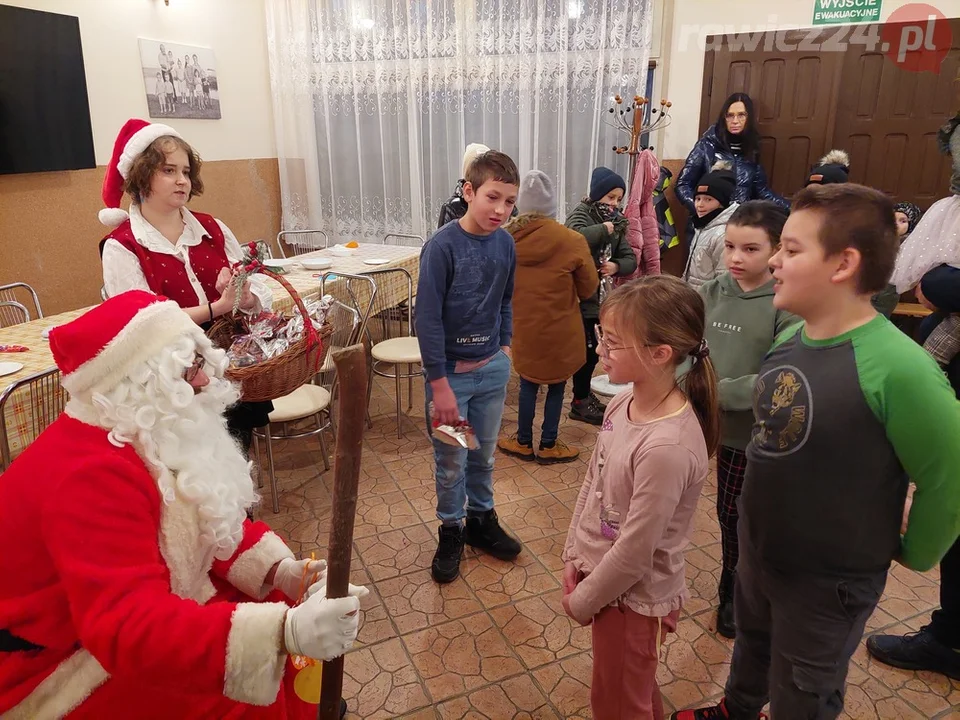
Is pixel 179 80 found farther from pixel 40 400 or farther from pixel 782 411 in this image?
pixel 782 411

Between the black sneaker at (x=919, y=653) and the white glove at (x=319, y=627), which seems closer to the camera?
the white glove at (x=319, y=627)

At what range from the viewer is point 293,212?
5.66 meters

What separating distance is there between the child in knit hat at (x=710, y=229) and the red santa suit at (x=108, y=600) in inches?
81.1

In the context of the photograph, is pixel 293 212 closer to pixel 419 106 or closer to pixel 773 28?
pixel 419 106

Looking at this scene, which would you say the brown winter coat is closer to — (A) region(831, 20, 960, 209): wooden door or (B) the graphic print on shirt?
(B) the graphic print on shirt

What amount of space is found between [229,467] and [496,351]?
44.5 inches

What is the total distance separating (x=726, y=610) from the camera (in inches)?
78.3

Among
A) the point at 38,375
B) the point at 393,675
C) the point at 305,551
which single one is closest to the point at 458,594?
the point at 393,675

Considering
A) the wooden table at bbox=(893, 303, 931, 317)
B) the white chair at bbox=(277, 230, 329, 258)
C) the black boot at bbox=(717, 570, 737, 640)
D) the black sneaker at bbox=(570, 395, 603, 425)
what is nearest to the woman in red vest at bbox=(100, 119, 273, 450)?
the black boot at bbox=(717, 570, 737, 640)

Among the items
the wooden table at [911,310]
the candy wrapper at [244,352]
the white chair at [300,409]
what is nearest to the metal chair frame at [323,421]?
the white chair at [300,409]

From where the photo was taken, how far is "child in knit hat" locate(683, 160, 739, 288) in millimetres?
2818

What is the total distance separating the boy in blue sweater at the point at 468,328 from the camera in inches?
76.2

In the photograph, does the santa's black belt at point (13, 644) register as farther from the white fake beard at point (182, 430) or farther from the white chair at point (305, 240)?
the white chair at point (305, 240)

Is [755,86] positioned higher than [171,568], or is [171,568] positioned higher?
[755,86]
